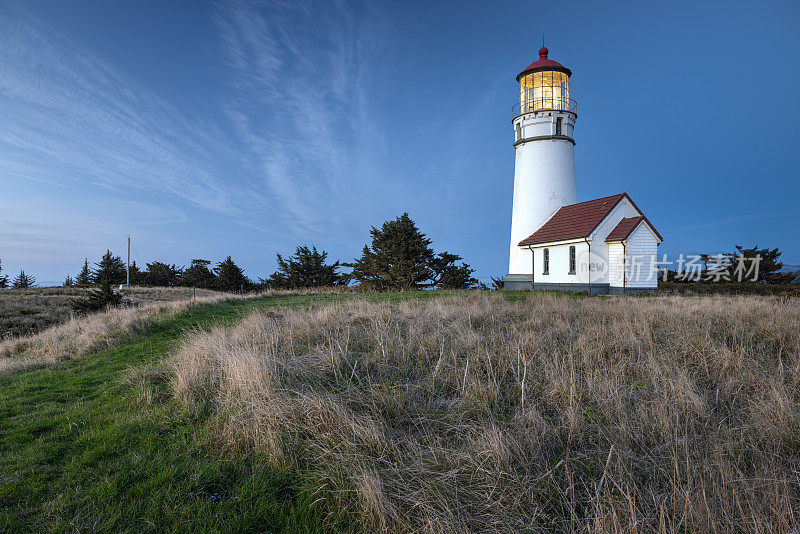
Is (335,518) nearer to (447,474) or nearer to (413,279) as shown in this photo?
(447,474)

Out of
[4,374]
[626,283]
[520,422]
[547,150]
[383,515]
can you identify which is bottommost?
[4,374]

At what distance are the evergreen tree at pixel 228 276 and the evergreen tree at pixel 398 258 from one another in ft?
64.8

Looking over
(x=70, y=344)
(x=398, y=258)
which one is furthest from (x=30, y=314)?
(x=398, y=258)

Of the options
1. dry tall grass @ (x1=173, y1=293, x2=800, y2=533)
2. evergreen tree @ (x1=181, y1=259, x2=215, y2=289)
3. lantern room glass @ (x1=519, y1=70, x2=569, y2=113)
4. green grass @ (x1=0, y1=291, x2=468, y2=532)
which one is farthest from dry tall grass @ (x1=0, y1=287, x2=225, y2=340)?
lantern room glass @ (x1=519, y1=70, x2=569, y2=113)

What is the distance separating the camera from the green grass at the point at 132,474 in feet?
8.48

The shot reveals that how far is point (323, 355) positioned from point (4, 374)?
732cm

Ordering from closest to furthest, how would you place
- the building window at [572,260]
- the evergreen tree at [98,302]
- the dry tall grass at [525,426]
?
the dry tall grass at [525,426], the evergreen tree at [98,302], the building window at [572,260]

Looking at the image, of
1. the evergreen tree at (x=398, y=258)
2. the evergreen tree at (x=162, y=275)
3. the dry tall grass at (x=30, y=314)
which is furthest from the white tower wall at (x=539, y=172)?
the evergreen tree at (x=162, y=275)

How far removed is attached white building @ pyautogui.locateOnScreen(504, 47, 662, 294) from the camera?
70.5 ft

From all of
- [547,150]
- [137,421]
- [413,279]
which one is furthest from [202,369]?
[547,150]

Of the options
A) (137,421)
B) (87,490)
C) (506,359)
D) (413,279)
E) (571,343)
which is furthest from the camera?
(413,279)

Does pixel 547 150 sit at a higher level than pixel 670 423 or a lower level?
higher

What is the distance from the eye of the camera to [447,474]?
104 inches

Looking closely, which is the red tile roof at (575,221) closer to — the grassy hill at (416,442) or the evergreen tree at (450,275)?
the evergreen tree at (450,275)
